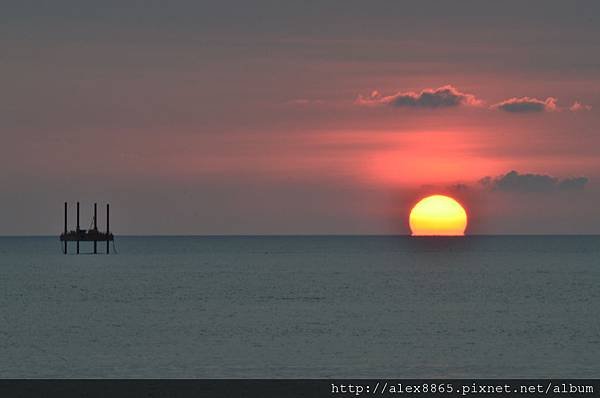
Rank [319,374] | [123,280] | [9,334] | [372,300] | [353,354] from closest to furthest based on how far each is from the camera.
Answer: [319,374] < [353,354] < [9,334] < [372,300] < [123,280]

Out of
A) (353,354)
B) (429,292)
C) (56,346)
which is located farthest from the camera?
(429,292)

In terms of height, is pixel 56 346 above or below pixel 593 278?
below

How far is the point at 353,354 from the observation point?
56031mm

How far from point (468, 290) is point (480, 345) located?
183ft

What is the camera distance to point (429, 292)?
112m

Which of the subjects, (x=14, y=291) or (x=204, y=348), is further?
(x=14, y=291)

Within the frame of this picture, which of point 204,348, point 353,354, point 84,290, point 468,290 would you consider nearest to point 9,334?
point 204,348

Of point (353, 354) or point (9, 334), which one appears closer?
point (353, 354)

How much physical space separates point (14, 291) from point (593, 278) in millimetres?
74414
